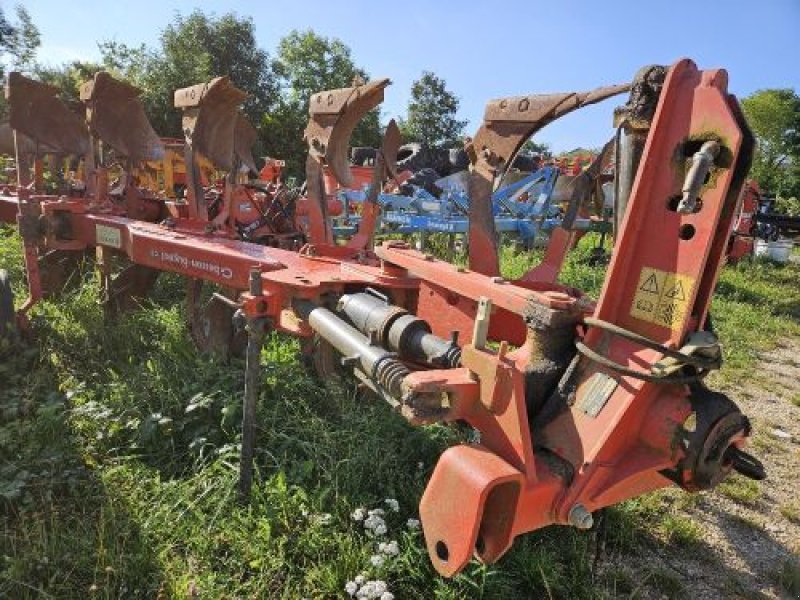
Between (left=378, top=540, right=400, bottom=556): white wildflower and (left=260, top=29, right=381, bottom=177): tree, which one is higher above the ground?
(left=260, top=29, right=381, bottom=177): tree

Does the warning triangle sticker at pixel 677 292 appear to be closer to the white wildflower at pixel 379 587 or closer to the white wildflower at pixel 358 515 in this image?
the white wildflower at pixel 379 587

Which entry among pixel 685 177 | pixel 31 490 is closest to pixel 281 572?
pixel 31 490

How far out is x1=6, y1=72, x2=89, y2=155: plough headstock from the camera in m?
4.39

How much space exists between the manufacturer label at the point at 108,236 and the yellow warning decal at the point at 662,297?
10.4 feet

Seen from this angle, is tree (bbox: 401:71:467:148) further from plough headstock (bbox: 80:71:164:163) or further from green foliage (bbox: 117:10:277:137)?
plough headstock (bbox: 80:71:164:163)

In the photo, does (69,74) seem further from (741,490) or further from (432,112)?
(741,490)

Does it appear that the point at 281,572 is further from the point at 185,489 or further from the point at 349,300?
the point at 349,300

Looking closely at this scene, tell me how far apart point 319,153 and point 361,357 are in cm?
182

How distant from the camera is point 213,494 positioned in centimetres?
249

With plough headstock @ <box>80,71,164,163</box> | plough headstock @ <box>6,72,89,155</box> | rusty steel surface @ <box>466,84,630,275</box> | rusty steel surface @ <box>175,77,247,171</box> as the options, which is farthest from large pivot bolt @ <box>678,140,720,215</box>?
plough headstock @ <box>6,72,89,155</box>

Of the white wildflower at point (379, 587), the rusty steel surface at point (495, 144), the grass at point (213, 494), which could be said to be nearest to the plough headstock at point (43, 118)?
the grass at point (213, 494)

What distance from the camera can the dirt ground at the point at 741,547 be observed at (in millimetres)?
2348

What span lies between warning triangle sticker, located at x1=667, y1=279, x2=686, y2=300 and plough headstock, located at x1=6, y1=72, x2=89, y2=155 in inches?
185

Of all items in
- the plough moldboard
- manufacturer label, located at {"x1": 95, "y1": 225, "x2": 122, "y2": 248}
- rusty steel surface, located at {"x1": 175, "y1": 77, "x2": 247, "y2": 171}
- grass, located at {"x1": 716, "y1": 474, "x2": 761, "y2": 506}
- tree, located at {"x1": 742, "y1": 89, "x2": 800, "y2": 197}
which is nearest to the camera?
the plough moldboard
